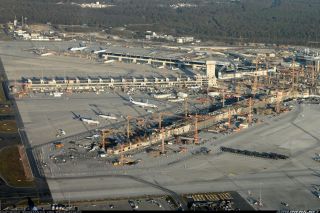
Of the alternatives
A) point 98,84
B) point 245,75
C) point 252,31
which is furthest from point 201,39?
point 98,84

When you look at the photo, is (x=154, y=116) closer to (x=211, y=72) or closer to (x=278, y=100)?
(x=278, y=100)

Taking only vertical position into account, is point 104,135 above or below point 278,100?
above

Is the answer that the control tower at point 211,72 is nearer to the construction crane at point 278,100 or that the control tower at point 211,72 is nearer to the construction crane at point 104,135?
the construction crane at point 278,100

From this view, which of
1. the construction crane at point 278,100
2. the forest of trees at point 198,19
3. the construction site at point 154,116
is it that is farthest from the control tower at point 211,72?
the forest of trees at point 198,19

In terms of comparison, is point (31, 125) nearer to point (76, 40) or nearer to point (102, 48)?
point (102, 48)

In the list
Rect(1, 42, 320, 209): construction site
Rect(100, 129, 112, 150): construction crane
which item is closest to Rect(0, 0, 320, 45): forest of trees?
Rect(1, 42, 320, 209): construction site

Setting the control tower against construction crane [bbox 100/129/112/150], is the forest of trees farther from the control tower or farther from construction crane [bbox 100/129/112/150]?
construction crane [bbox 100/129/112/150]

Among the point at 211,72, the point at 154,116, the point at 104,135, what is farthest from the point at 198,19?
the point at 104,135
